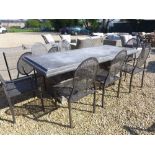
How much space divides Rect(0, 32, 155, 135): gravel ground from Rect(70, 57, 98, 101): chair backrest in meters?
0.47

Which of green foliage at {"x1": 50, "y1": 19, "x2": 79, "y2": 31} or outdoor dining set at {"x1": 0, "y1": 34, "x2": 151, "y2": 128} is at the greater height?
green foliage at {"x1": 50, "y1": 19, "x2": 79, "y2": 31}

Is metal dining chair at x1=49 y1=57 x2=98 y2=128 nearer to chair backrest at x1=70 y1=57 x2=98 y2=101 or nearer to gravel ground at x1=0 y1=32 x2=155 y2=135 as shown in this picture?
chair backrest at x1=70 y1=57 x2=98 y2=101

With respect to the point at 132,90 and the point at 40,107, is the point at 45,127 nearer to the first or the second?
the point at 40,107

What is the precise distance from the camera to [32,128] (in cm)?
301

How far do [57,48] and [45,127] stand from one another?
7.78 ft

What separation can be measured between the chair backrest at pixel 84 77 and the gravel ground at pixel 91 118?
1.54 ft

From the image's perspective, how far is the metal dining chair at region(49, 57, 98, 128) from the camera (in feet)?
9.38

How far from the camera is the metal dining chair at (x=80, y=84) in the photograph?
9.38ft

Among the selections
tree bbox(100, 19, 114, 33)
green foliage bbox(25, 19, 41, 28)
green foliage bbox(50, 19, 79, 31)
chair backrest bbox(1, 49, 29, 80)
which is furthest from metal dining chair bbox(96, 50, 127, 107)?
green foliage bbox(25, 19, 41, 28)

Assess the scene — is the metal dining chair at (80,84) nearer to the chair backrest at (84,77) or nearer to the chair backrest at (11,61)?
the chair backrest at (84,77)

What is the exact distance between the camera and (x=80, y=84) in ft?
9.89

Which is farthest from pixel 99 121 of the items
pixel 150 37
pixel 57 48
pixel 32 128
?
pixel 150 37

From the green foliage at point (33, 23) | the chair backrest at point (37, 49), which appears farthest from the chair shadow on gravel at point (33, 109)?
the green foliage at point (33, 23)

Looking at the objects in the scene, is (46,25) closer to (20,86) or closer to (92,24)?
(92,24)
